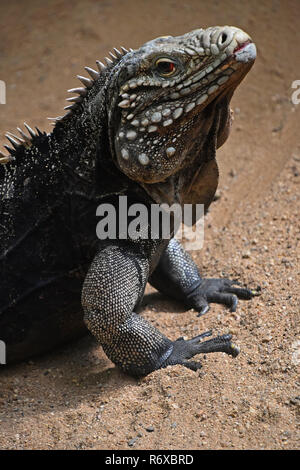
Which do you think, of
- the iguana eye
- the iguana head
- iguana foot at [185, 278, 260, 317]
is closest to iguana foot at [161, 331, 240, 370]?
iguana foot at [185, 278, 260, 317]

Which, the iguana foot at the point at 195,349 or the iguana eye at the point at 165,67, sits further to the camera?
the iguana foot at the point at 195,349

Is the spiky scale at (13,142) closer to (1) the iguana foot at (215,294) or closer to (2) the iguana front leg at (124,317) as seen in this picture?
(2) the iguana front leg at (124,317)

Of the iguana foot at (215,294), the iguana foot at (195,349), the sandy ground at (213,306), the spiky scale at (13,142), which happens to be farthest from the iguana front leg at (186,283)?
the spiky scale at (13,142)

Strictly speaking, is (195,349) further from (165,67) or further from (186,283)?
(165,67)

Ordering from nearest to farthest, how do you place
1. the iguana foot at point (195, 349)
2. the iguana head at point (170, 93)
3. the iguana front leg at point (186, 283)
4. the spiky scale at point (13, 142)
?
the iguana head at point (170, 93) → the iguana foot at point (195, 349) → the spiky scale at point (13, 142) → the iguana front leg at point (186, 283)

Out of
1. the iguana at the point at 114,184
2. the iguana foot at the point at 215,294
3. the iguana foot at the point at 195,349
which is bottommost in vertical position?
the iguana foot at the point at 195,349

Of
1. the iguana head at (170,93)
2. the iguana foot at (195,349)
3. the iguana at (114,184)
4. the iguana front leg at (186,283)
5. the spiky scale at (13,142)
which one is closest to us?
the iguana head at (170,93)

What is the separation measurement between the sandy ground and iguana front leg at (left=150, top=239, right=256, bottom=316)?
0.16 metres

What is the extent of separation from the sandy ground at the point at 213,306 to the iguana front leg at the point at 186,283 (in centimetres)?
16

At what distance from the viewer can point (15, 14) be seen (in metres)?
14.2

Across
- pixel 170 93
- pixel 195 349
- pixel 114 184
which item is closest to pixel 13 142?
pixel 114 184

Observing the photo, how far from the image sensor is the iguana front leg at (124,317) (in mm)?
5551

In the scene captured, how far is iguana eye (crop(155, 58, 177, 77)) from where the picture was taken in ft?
16.5

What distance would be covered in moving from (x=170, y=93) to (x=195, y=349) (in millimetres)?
2709
